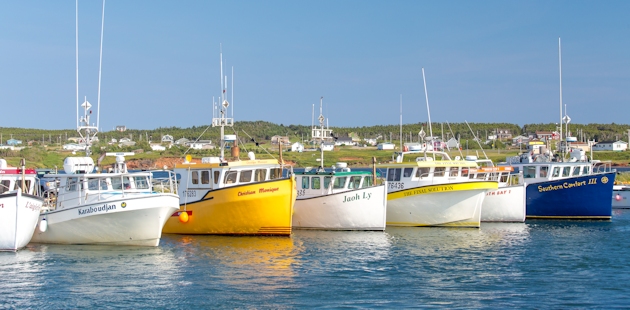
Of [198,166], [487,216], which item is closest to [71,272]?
[198,166]

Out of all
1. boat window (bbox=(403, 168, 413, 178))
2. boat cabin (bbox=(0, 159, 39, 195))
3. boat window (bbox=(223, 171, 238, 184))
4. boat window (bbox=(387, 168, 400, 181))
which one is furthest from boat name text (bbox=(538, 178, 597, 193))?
boat cabin (bbox=(0, 159, 39, 195))

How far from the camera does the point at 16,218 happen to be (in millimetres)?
25703

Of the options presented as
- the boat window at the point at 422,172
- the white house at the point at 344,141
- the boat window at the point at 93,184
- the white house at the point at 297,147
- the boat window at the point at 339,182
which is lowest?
the boat window at the point at 339,182

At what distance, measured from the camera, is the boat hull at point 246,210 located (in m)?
30.9

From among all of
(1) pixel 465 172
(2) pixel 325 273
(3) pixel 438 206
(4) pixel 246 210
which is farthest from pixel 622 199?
(2) pixel 325 273

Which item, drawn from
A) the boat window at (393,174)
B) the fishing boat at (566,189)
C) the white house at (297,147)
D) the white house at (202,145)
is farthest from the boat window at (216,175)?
the white house at (202,145)

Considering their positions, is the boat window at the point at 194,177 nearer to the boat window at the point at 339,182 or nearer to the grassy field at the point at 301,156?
the boat window at the point at 339,182

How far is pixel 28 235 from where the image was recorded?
26.8 m

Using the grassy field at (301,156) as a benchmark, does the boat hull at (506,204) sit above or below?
below

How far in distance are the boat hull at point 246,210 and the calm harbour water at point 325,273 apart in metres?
0.55

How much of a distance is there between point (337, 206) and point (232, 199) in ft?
18.7

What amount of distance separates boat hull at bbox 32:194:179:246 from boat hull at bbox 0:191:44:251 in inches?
44.6

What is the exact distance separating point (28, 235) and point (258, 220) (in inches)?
352

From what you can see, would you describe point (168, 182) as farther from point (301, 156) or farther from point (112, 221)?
point (301, 156)
